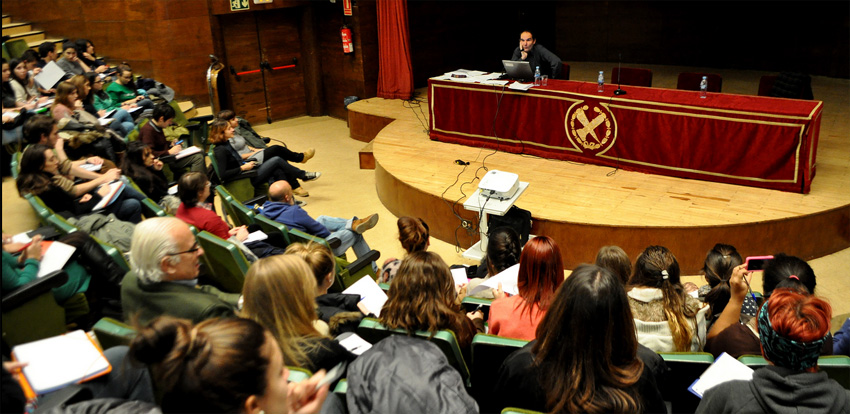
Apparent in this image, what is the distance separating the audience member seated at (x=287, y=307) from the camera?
217 cm

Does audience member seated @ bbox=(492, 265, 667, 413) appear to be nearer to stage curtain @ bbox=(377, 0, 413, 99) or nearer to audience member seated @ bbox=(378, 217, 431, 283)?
audience member seated @ bbox=(378, 217, 431, 283)

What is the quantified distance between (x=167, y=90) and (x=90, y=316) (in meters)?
5.44

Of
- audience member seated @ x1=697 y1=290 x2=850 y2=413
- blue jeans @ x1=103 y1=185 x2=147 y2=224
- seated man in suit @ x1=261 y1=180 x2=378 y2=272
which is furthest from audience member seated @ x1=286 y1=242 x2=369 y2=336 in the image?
blue jeans @ x1=103 y1=185 x2=147 y2=224

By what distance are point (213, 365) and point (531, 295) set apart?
154cm

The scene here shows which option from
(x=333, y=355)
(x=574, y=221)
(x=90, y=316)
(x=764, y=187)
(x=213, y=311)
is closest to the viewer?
(x=333, y=355)

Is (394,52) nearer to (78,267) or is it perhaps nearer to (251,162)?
(251,162)

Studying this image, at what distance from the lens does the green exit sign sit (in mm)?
9039

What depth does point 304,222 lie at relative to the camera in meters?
4.57

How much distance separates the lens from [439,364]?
201cm

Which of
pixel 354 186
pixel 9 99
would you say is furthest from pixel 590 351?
pixel 9 99

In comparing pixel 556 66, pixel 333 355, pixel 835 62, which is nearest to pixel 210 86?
pixel 556 66

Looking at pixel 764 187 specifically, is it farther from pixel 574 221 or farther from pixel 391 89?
pixel 391 89

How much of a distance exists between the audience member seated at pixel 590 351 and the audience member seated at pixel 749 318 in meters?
0.93

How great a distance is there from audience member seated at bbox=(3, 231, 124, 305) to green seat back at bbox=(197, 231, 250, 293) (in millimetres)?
456
